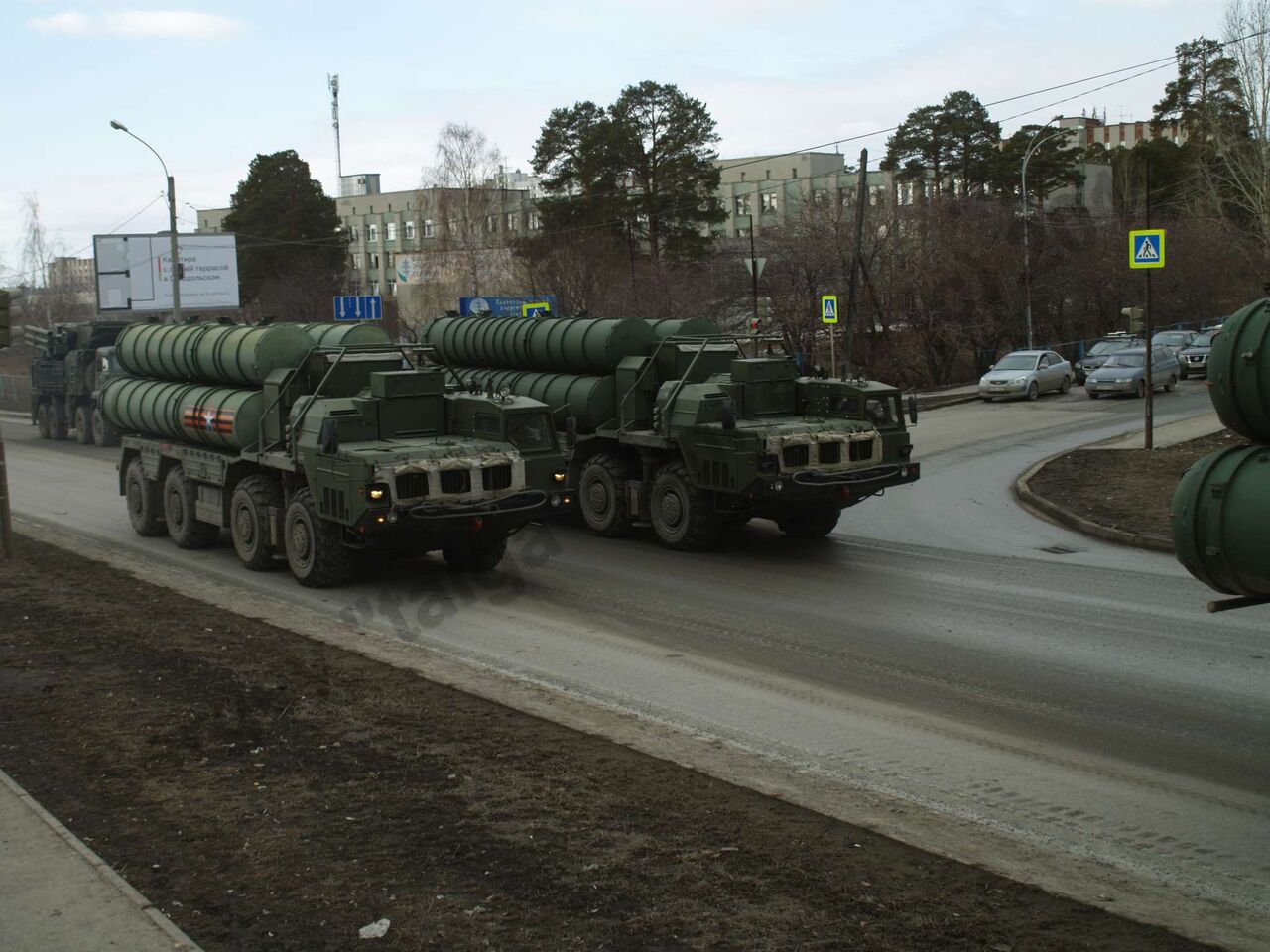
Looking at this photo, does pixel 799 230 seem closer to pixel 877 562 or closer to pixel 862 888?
pixel 877 562

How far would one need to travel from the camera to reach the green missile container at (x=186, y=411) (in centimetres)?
1569

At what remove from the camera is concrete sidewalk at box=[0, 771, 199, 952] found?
536cm

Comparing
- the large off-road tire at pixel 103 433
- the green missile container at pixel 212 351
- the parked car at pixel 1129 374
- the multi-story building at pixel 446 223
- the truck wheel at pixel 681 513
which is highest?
the multi-story building at pixel 446 223

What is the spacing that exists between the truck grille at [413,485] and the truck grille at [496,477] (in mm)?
637

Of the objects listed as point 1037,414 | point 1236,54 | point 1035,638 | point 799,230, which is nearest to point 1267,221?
point 1236,54

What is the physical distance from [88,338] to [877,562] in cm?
2847

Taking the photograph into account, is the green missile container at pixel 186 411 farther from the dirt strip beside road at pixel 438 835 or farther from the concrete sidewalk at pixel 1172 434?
the concrete sidewalk at pixel 1172 434

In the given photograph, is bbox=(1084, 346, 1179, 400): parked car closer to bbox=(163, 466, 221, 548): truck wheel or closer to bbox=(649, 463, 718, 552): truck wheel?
bbox=(649, 463, 718, 552): truck wheel

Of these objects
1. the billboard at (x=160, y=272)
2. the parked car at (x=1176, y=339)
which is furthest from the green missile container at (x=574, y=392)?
the billboard at (x=160, y=272)

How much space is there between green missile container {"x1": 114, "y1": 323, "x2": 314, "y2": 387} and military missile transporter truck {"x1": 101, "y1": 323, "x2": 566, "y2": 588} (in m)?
0.03

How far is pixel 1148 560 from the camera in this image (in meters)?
15.1

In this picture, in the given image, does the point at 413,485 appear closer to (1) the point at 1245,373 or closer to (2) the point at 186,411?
(2) the point at 186,411

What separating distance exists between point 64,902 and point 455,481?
8051 millimetres

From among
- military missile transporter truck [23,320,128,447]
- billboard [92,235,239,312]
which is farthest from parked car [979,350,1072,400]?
billboard [92,235,239,312]
